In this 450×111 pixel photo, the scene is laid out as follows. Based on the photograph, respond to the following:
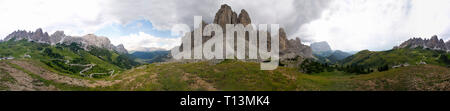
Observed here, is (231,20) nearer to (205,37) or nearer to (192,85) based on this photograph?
(205,37)

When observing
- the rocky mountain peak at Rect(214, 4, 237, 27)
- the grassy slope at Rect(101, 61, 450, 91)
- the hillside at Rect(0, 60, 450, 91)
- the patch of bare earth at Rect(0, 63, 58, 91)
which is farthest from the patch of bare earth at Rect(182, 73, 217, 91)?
the rocky mountain peak at Rect(214, 4, 237, 27)

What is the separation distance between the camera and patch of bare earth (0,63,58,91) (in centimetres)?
3486

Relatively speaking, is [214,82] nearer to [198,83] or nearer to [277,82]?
[198,83]

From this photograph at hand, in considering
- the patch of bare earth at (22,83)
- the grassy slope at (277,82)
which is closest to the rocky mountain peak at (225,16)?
the grassy slope at (277,82)

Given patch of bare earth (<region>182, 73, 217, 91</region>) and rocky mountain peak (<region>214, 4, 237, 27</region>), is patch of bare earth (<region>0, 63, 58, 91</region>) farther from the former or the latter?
rocky mountain peak (<region>214, 4, 237, 27</region>)

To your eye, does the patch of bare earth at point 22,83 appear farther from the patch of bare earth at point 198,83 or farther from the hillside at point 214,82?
the patch of bare earth at point 198,83

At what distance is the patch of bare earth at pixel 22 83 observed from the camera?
3486 cm

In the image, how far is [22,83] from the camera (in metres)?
37.0

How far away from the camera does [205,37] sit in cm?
17538

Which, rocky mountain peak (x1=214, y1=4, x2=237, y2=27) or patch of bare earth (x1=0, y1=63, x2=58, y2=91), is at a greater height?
rocky mountain peak (x1=214, y1=4, x2=237, y2=27)

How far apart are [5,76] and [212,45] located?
370 ft

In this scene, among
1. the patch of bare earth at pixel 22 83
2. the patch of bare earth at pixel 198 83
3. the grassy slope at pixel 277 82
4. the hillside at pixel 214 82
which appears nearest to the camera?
the patch of bare earth at pixel 22 83
